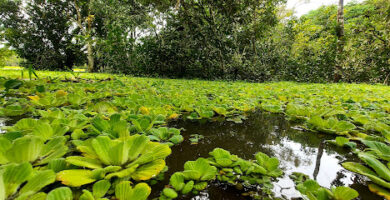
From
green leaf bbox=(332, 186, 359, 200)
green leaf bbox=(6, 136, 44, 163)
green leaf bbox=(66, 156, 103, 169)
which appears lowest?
green leaf bbox=(332, 186, 359, 200)

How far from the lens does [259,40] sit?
749 cm

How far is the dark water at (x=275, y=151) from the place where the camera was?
0.56 meters

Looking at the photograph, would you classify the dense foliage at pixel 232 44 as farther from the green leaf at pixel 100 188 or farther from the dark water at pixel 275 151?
the green leaf at pixel 100 188

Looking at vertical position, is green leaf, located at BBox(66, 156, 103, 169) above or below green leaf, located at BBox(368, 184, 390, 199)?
above

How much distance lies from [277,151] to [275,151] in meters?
0.01

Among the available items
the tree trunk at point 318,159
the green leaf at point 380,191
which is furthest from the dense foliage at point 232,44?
the green leaf at point 380,191

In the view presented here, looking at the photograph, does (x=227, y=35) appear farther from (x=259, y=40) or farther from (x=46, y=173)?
(x=46, y=173)

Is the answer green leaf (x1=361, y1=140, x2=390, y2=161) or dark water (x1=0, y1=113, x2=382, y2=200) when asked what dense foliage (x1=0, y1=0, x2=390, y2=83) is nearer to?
dark water (x1=0, y1=113, x2=382, y2=200)

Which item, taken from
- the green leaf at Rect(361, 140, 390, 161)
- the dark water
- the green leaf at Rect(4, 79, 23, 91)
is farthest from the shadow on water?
the green leaf at Rect(4, 79, 23, 91)

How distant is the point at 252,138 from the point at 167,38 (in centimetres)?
Answer: 727

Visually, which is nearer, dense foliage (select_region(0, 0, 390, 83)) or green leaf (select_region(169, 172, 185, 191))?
green leaf (select_region(169, 172, 185, 191))

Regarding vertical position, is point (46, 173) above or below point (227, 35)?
below

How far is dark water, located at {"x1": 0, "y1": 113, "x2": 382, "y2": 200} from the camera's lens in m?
0.56

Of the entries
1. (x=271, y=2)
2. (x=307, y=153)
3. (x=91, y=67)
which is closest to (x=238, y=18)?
(x=271, y=2)
